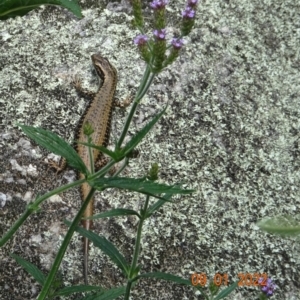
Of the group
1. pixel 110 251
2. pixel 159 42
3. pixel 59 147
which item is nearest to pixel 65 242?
pixel 59 147

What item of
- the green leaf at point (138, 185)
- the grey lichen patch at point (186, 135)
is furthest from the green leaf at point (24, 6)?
the grey lichen patch at point (186, 135)

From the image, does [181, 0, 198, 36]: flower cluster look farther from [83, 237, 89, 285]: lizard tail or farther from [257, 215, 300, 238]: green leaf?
[83, 237, 89, 285]: lizard tail

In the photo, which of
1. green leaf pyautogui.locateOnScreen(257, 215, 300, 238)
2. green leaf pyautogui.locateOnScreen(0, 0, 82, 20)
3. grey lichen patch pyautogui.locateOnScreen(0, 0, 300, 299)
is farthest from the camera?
grey lichen patch pyautogui.locateOnScreen(0, 0, 300, 299)

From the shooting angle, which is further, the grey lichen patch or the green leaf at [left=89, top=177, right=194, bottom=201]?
the grey lichen patch

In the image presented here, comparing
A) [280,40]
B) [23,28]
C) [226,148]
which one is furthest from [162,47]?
[280,40]

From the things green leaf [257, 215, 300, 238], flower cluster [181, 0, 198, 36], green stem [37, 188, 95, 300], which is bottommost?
green leaf [257, 215, 300, 238]

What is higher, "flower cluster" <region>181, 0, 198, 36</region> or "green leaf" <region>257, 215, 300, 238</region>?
"flower cluster" <region>181, 0, 198, 36</region>

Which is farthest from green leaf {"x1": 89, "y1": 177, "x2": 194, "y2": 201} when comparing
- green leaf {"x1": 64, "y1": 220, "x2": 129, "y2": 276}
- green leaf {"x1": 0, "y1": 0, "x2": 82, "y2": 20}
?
green leaf {"x1": 0, "y1": 0, "x2": 82, "y2": 20}
